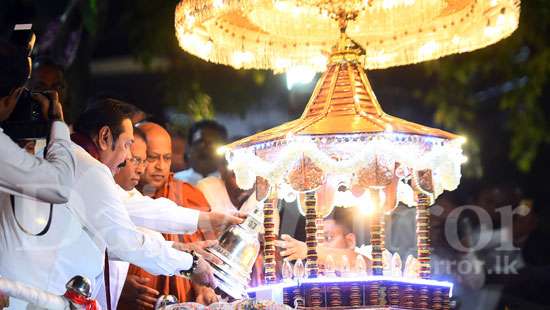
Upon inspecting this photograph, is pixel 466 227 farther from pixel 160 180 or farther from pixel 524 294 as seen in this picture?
pixel 160 180

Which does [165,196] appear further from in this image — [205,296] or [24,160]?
[24,160]

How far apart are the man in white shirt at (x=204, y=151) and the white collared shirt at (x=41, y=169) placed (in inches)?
157

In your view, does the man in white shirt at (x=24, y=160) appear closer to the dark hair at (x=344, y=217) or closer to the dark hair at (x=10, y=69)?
the dark hair at (x=10, y=69)

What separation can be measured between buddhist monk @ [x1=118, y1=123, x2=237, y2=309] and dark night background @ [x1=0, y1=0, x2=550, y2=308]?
2.47m

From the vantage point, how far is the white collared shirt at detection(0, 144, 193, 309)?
5.21 metres

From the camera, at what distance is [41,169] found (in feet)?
16.4

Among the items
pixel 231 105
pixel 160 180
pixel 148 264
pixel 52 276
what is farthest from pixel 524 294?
pixel 231 105

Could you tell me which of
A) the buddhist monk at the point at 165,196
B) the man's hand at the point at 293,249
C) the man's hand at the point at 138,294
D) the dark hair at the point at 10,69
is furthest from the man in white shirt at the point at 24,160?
the man's hand at the point at 293,249

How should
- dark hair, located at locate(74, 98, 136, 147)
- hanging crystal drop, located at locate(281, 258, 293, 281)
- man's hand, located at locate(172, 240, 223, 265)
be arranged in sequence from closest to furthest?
dark hair, located at locate(74, 98, 136, 147), man's hand, located at locate(172, 240, 223, 265), hanging crystal drop, located at locate(281, 258, 293, 281)

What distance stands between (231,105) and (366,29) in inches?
181

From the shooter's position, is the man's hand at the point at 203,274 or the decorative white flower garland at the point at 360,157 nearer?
the man's hand at the point at 203,274

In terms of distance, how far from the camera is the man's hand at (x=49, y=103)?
5.39 metres

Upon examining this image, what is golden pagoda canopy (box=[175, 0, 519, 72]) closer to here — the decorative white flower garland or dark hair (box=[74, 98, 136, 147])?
the decorative white flower garland

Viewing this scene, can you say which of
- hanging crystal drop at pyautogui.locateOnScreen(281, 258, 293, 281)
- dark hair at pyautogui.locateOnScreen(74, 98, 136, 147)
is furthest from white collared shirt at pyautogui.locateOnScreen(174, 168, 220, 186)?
dark hair at pyautogui.locateOnScreen(74, 98, 136, 147)
